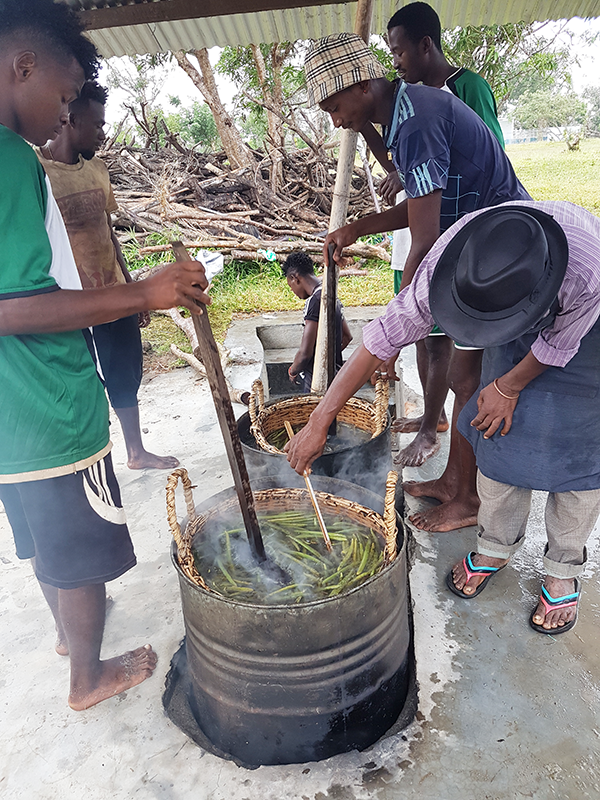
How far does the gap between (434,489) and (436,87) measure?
226 centimetres

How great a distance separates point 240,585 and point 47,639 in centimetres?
113

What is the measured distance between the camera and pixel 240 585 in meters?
2.01

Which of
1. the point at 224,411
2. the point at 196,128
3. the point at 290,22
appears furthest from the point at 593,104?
the point at 224,411

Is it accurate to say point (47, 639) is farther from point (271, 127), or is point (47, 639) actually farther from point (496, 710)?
point (271, 127)

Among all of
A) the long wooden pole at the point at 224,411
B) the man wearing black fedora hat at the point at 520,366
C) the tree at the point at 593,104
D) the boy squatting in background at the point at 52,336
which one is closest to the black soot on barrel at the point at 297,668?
the long wooden pole at the point at 224,411

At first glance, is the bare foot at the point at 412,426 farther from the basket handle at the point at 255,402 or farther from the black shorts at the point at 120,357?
the black shorts at the point at 120,357

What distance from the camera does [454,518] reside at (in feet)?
9.62

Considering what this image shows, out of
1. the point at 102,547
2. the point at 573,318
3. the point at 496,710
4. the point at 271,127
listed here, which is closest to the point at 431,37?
the point at 573,318

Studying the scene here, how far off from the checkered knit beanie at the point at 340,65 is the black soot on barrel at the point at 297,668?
198 cm

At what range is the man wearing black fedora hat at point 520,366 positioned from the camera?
1548mm

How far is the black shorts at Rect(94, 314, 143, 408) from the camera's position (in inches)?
139

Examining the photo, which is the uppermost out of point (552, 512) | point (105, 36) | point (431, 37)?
point (105, 36)

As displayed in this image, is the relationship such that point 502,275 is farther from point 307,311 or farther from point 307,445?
point 307,311

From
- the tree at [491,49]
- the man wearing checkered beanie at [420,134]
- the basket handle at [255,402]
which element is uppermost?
the tree at [491,49]
